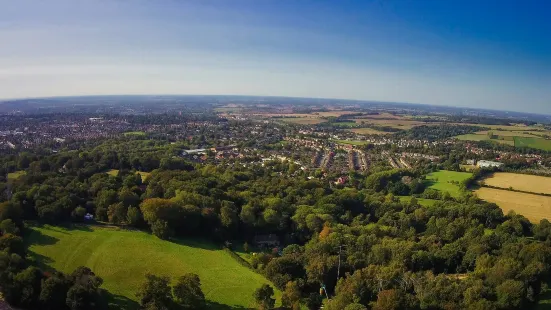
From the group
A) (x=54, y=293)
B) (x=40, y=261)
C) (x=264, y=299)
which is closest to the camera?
(x=54, y=293)

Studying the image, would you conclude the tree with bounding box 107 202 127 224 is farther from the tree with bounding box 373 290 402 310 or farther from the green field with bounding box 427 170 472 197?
the green field with bounding box 427 170 472 197

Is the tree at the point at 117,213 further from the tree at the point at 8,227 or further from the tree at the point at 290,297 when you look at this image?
the tree at the point at 290,297

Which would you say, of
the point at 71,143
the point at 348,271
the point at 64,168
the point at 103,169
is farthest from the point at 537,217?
the point at 71,143

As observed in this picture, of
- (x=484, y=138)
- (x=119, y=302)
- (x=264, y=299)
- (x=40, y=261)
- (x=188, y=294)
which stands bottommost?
A: (x=119, y=302)

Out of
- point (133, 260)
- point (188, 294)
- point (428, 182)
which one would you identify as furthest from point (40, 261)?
point (428, 182)

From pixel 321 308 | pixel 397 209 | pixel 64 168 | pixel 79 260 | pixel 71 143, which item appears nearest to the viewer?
pixel 321 308

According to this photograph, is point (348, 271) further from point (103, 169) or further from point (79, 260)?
point (103, 169)

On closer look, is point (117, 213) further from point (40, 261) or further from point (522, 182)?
point (522, 182)
